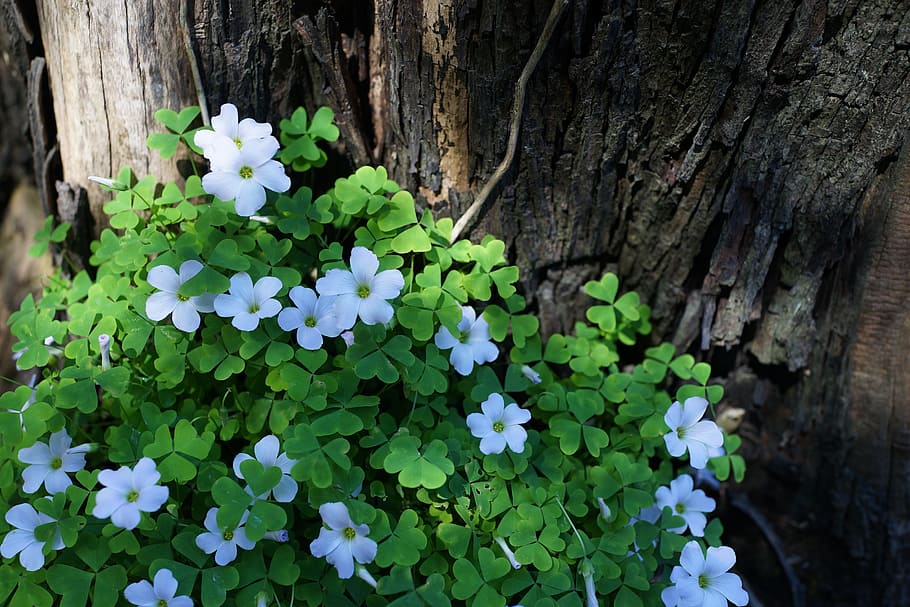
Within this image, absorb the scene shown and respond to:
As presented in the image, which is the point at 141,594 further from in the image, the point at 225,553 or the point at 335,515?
the point at 335,515

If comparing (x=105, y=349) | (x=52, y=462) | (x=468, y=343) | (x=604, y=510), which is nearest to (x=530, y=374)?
(x=468, y=343)

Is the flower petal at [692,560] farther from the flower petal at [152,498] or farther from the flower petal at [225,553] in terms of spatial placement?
the flower petal at [152,498]

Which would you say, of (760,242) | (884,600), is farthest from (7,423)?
(884,600)

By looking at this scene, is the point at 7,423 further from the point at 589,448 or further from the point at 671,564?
the point at 671,564

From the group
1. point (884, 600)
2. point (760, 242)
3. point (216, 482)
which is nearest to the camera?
point (216, 482)

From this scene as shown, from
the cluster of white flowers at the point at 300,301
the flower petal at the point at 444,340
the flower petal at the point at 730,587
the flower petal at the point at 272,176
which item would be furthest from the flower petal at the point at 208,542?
the flower petal at the point at 730,587

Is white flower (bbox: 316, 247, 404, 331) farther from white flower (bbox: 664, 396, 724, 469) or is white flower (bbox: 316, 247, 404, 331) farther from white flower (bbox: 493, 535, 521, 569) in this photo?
white flower (bbox: 664, 396, 724, 469)
